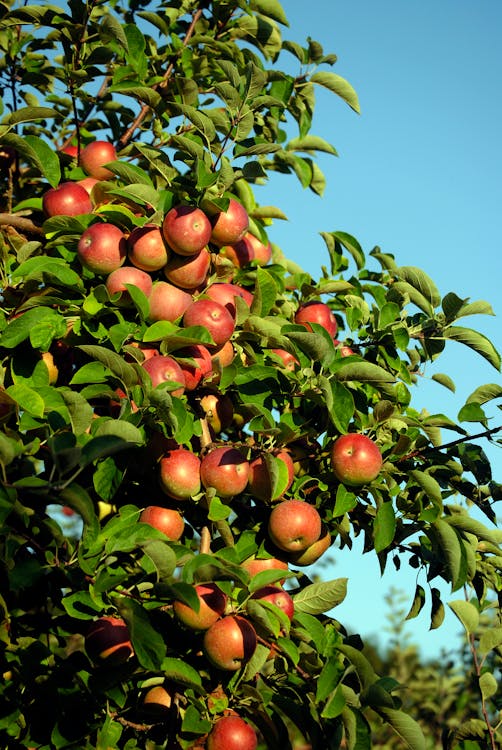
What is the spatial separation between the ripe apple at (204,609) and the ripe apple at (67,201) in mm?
1255

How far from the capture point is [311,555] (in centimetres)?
252

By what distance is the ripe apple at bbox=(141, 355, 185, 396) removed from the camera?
2201 mm

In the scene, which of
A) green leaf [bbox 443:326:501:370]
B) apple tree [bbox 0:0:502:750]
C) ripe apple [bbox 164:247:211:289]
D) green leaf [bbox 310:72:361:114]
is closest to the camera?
apple tree [bbox 0:0:502:750]

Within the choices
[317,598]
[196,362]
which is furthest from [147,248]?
[317,598]

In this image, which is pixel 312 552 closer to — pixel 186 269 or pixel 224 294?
pixel 224 294

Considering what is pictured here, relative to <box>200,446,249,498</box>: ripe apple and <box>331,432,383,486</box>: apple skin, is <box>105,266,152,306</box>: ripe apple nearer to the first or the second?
<box>200,446,249,498</box>: ripe apple

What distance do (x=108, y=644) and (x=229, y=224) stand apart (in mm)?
1287

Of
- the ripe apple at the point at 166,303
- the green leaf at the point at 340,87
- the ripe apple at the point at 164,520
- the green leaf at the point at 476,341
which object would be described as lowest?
the ripe apple at the point at 164,520

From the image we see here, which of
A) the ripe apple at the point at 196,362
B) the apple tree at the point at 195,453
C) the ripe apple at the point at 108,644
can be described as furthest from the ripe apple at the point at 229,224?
the ripe apple at the point at 108,644

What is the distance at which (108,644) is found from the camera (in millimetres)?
2137

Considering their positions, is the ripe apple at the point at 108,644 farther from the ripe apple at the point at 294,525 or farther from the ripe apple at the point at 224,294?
the ripe apple at the point at 224,294

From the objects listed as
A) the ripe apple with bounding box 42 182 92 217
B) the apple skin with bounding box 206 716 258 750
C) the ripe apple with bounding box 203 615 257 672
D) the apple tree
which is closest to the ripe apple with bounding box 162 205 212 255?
the apple tree

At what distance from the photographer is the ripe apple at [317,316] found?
2.85 meters

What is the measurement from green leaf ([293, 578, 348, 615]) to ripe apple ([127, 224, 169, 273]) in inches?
42.1
